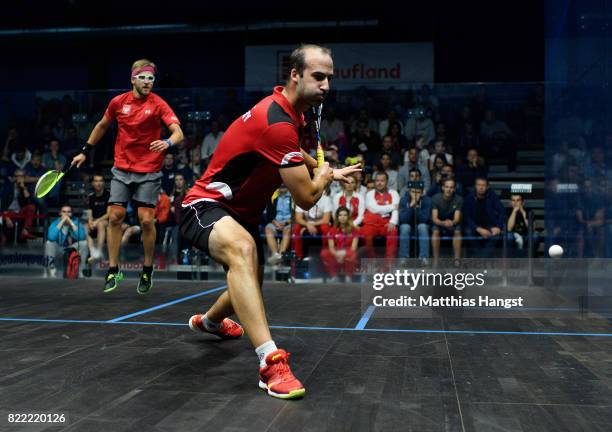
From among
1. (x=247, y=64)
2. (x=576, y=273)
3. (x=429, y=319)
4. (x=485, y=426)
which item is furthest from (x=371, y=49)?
(x=485, y=426)

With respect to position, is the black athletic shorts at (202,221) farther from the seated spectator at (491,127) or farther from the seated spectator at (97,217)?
the seated spectator at (491,127)

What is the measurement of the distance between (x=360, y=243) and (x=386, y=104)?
4.57 feet

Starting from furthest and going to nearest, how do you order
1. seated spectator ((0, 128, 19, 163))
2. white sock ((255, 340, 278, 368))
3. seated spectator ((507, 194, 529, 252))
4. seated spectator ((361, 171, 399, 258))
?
1. seated spectator ((0, 128, 19, 163))
2. seated spectator ((361, 171, 399, 258))
3. seated spectator ((507, 194, 529, 252))
4. white sock ((255, 340, 278, 368))

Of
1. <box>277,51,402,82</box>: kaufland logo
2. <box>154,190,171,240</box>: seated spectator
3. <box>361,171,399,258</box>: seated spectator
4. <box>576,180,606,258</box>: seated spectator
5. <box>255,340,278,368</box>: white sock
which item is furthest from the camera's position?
<box>277,51,402,82</box>: kaufland logo

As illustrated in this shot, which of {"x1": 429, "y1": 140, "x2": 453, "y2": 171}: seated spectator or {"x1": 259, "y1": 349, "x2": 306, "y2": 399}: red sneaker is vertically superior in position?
{"x1": 429, "y1": 140, "x2": 453, "y2": 171}: seated spectator

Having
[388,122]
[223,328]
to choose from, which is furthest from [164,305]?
[388,122]

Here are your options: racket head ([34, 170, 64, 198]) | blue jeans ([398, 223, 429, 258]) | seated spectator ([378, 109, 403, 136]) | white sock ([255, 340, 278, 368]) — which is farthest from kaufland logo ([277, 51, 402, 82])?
white sock ([255, 340, 278, 368])

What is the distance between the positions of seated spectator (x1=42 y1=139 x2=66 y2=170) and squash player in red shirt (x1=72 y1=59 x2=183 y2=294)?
8.62ft

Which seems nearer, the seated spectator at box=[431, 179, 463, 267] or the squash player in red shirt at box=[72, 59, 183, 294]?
the squash player in red shirt at box=[72, 59, 183, 294]

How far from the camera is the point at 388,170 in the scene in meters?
6.54

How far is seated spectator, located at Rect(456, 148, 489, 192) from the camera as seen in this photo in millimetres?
6508

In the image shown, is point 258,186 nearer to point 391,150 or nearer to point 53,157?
point 391,150

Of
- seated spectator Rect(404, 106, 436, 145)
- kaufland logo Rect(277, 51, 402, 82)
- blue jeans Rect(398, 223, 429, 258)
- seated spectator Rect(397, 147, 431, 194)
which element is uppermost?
kaufland logo Rect(277, 51, 402, 82)

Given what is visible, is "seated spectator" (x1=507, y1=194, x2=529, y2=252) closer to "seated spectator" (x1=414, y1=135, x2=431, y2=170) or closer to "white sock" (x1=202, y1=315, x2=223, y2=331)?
"seated spectator" (x1=414, y1=135, x2=431, y2=170)
